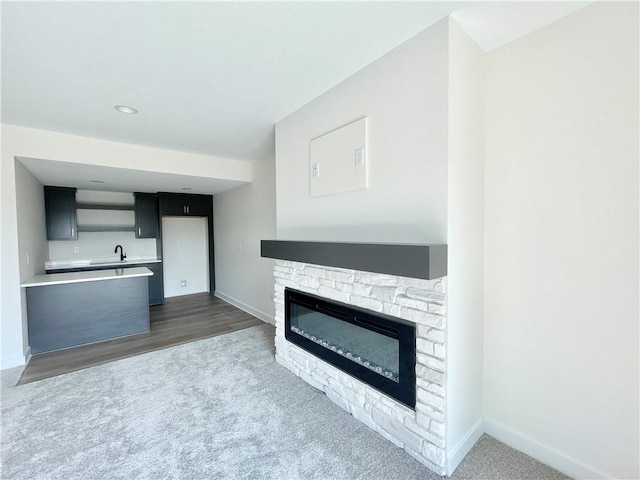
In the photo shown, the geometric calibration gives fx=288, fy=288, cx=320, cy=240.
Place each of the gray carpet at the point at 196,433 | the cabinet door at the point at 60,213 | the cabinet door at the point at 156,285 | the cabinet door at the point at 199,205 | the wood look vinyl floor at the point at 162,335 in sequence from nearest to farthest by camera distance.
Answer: the gray carpet at the point at 196,433, the wood look vinyl floor at the point at 162,335, the cabinet door at the point at 60,213, the cabinet door at the point at 156,285, the cabinet door at the point at 199,205

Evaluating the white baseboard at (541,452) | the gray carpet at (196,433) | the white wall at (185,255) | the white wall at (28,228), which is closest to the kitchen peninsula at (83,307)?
the white wall at (28,228)

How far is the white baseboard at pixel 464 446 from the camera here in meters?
1.70

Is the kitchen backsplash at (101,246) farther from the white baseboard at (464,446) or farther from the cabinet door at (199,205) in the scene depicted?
the white baseboard at (464,446)

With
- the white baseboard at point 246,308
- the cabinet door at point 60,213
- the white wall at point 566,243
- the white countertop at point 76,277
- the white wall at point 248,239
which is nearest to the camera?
the white wall at point 566,243

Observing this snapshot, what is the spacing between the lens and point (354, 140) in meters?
2.16

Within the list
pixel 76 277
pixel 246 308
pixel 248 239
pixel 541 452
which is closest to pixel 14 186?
pixel 76 277

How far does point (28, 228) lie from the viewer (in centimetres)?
364

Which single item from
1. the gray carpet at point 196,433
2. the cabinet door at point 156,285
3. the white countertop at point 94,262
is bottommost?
the gray carpet at point 196,433

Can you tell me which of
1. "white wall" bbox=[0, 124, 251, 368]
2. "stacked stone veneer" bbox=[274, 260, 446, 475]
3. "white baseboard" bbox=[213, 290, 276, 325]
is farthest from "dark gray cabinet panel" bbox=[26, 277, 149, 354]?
"stacked stone veneer" bbox=[274, 260, 446, 475]

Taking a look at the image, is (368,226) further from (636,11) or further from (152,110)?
(152,110)

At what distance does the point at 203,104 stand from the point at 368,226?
6.21ft

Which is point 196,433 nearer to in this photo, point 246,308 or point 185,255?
point 246,308

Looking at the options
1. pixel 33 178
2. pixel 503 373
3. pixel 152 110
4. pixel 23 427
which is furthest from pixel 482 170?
pixel 33 178

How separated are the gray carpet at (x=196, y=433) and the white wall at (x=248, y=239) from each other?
1.80m
